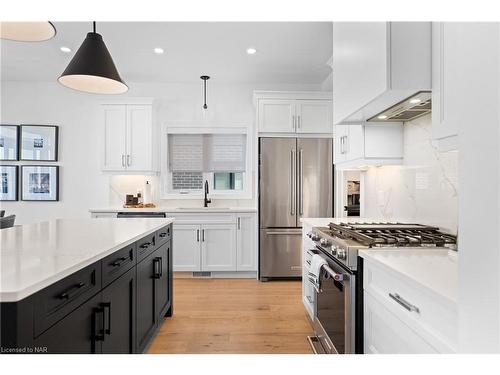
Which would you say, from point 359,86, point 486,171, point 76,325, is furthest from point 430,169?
point 76,325

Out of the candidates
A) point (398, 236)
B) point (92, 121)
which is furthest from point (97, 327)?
point (92, 121)

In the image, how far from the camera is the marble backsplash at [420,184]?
73.6 inches

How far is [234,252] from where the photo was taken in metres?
4.14

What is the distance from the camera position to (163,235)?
2654 millimetres

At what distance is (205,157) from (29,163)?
2.54 m

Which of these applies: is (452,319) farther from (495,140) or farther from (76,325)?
(76,325)

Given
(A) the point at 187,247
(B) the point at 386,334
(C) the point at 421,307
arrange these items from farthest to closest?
1. (A) the point at 187,247
2. (B) the point at 386,334
3. (C) the point at 421,307

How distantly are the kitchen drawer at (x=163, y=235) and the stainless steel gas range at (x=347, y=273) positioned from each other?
122cm

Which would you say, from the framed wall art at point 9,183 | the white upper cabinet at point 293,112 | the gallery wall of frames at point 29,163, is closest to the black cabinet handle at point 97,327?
the white upper cabinet at point 293,112

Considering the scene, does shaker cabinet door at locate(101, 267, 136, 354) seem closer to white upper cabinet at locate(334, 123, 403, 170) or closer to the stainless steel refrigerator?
white upper cabinet at locate(334, 123, 403, 170)

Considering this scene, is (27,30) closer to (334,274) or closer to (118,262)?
(118,262)

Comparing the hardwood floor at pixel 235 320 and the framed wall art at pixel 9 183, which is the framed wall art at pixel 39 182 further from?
the hardwood floor at pixel 235 320

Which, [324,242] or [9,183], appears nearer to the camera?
[324,242]

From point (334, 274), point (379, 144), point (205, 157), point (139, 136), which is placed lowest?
point (334, 274)
